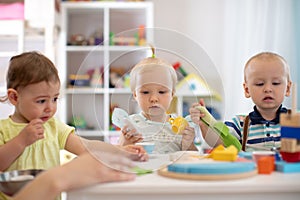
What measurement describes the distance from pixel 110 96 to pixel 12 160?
0.30 m

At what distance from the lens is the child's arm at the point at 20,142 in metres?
1.09

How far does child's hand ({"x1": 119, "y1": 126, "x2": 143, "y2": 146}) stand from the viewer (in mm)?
1077

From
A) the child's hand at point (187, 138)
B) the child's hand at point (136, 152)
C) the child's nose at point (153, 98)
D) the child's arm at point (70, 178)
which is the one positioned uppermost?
the child's nose at point (153, 98)

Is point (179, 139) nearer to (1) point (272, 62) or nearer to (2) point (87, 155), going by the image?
(2) point (87, 155)

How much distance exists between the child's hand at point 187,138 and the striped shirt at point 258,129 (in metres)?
0.29

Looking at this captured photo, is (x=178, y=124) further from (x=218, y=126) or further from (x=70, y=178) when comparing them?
(x=70, y=178)

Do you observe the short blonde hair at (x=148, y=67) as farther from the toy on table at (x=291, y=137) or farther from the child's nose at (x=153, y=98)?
the toy on table at (x=291, y=137)

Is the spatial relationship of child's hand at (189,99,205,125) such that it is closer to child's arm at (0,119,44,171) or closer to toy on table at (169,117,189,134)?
toy on table at (169,117,189,134)

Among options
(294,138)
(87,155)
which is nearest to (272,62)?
(294,138)

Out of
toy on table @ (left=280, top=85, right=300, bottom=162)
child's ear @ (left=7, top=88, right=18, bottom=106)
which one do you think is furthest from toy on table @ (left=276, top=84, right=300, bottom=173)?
child's ear @ (left=7, top=88, right=18, bottom=106)

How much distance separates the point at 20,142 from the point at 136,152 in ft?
1.03

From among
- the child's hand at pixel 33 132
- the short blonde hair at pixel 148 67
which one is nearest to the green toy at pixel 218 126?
the short blonde hair at pixel 148 67

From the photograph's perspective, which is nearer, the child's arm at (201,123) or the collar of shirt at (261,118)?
the child's arm at (201,123)

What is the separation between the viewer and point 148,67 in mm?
1084
